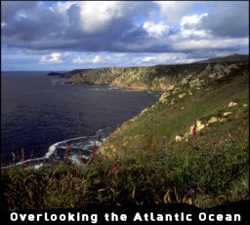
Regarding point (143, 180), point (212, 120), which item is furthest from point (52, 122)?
point (143, 180)

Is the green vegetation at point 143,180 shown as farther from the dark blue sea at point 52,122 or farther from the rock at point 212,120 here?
the dark blue sea at point 52,122

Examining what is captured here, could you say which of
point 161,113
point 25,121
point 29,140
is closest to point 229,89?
point 161,113

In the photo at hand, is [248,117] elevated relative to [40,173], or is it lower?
lower

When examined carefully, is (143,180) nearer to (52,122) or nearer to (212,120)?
(212,120)

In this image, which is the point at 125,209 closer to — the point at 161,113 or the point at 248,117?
the point at 248,117

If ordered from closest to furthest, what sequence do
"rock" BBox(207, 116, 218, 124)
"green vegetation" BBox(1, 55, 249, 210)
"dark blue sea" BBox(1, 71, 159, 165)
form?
"green vegetation" BBox(1, 55, 249, 210) → "rock" BBox(207, 116, 218, 124) → "dark blue sea" BBox(1, 71, 159, 165)

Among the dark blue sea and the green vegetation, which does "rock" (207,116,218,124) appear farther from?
the green vegetation

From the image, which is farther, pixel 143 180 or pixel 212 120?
pixel 212 120

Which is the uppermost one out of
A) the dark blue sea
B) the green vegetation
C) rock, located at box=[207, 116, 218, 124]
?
the green vegetation

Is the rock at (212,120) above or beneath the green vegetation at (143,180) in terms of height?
beneath

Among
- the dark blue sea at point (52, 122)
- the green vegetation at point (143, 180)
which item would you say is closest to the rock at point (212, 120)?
the dark blue sea at point (52, 122)

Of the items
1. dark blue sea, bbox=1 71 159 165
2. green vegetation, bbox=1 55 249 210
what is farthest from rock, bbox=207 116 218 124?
green vegetation, bbox=1 55 249 210
